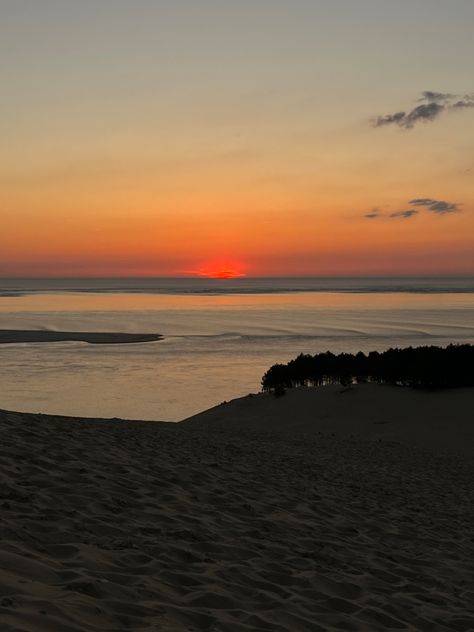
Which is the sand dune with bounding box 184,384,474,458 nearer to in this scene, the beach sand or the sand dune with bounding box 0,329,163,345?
the beach sand

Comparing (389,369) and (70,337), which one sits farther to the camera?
(70,337)

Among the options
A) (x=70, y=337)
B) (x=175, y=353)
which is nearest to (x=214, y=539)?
(x=175, y=353)

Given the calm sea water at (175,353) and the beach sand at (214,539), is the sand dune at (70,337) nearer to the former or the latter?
the calm sea water at (175,353)

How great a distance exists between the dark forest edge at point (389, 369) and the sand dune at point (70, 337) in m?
23.0

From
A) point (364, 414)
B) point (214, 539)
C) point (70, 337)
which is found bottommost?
point (364, 414)

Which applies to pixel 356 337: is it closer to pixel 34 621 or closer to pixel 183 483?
pixel 183 483

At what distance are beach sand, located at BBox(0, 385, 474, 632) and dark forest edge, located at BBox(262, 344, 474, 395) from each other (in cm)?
1266

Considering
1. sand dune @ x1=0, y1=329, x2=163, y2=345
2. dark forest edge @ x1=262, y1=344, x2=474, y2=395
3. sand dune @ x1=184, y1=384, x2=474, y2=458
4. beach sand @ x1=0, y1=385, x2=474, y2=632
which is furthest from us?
sand dune @ x1=0, y1=329, x2=163, y2=345

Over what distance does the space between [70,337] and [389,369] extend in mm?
31927

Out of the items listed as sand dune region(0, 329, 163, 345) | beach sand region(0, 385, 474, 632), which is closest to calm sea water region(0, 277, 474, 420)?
sand dune region(0, 329, 163, 345)

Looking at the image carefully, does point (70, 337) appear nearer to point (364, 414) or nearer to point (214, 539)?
point (364, 414)

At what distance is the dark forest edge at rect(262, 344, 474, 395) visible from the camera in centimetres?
2791

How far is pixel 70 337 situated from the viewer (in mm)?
54031

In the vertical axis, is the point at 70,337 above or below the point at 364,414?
above
